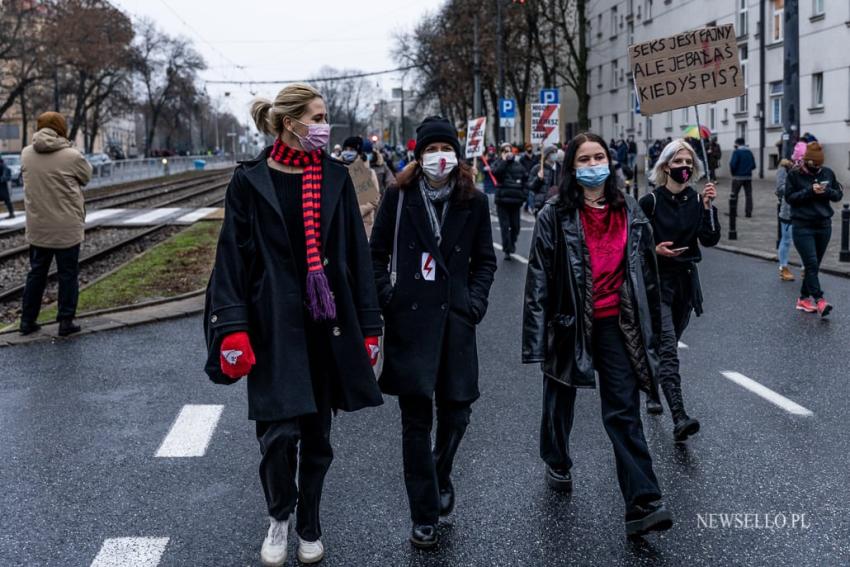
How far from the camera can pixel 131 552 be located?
13.6ft

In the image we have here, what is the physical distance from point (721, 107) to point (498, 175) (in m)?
27.2

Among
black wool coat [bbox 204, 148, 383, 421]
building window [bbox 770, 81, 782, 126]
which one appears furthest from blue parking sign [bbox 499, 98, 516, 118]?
black wool coat [bbox 204, 148, 383, 421]

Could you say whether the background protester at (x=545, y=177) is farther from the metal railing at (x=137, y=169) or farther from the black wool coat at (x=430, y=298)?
the metal railing at (x=137, y=169)

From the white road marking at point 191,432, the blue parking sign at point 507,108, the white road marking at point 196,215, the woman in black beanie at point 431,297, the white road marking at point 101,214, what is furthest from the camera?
the blue parking sign at point 507,108

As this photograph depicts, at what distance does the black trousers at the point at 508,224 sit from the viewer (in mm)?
15867

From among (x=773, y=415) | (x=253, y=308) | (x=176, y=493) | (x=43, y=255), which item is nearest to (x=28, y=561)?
(x=176, y=493)

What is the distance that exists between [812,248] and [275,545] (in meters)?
7.59

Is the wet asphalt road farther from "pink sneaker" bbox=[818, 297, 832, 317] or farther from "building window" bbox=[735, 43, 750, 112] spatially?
"building window" bbox=[735, 43, 750, 112]

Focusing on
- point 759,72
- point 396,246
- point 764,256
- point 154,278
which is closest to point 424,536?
point 396,246

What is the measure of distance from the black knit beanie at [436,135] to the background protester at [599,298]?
0.55 meters

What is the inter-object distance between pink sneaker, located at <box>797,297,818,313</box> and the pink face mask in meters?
7.63

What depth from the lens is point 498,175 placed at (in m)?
16.3

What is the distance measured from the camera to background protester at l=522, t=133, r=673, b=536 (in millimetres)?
4465

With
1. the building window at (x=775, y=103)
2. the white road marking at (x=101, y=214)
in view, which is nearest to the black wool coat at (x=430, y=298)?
the white road marking at (x=101, y=214)
